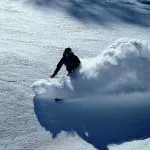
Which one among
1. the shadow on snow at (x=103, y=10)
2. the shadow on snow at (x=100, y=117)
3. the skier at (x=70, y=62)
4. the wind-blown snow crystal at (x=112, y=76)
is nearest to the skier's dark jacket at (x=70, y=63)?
the skier at (x=70, y=62)

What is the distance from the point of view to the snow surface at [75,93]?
7849 millimetres

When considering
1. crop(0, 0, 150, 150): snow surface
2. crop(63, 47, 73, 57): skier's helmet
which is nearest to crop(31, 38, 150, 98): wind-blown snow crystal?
crop(0, 0, 150, 150): snow surface

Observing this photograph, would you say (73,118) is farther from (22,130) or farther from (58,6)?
(58,6)

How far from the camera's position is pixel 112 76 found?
30.8 ft

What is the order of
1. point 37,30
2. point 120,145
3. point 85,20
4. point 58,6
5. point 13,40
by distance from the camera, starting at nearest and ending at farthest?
point 120,145 → point 13,40 → point 37,30 → point 85,20 → point 58,6

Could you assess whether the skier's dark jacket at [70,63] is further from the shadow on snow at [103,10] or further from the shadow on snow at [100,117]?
the shadow on snow at [103,10]

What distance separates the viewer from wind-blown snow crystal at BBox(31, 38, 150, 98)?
30.1 feet

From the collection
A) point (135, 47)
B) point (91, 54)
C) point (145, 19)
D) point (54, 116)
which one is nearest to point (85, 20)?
point (145, 19)

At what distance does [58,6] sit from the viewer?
15602 mm

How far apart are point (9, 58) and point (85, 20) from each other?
169 inches

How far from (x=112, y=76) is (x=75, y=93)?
904 millimetres

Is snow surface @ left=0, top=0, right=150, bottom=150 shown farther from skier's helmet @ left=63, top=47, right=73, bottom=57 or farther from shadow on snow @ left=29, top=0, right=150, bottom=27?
shadow on snow @ left=29, top=0, right=150, bottom=27

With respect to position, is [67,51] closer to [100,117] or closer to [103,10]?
[100,117]

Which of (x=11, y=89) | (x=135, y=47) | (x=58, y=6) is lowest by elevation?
(x=58, y=6)
